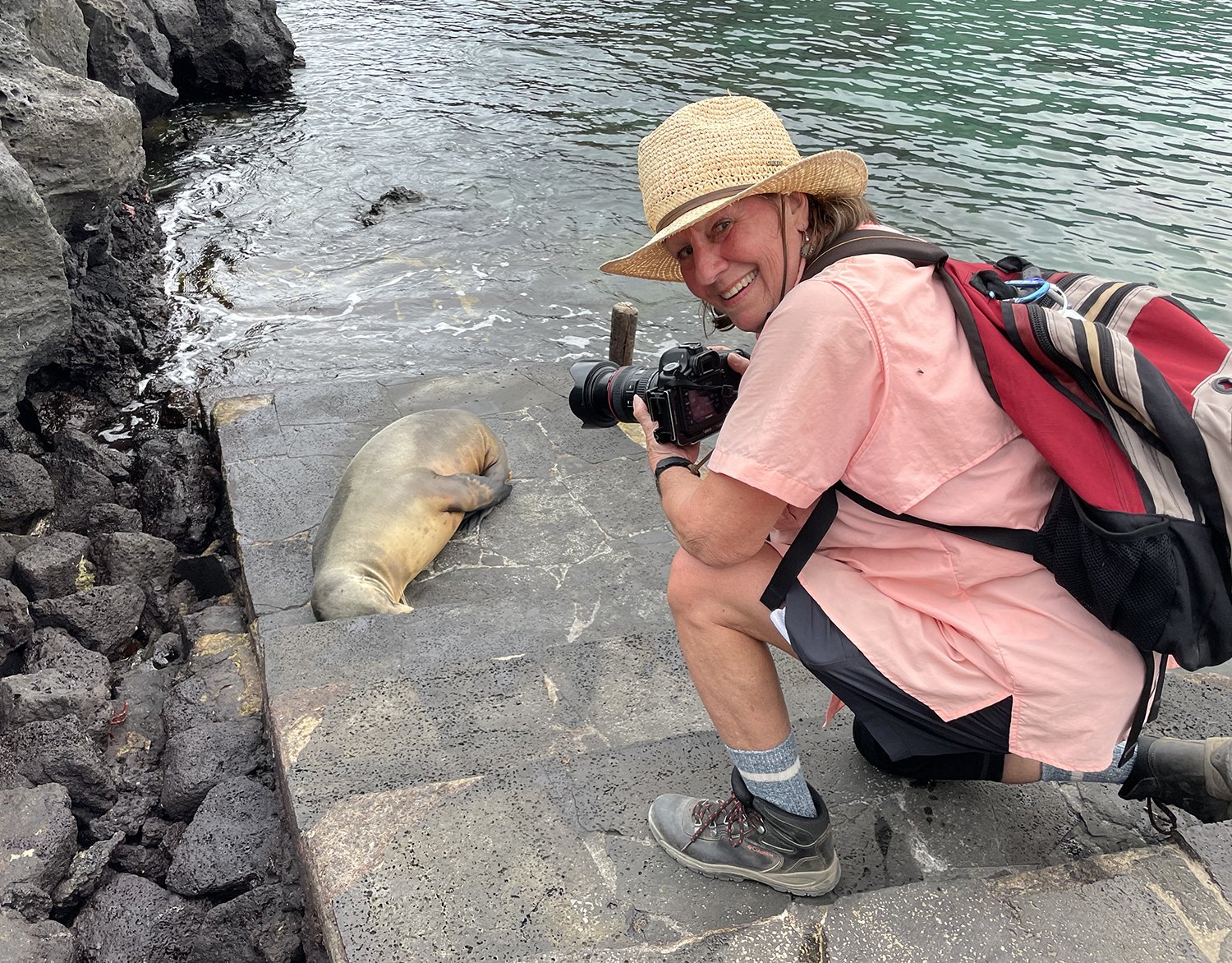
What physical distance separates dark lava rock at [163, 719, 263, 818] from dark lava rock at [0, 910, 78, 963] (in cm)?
63

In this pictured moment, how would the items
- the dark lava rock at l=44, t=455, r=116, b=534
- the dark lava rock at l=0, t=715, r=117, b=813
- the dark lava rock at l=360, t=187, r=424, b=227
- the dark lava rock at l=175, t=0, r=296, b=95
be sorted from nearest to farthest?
the dark lava rock at l=0, t=715, r=117, b=813 < the dark lava rock at l=44, t=455, r=116, b=534 < the dark lava rock at l=360, t=187, r=424, b=227 < the dark lava rock at l=175, t=0, r=296, b=95

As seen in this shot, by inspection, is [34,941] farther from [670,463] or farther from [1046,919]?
[1046,919]

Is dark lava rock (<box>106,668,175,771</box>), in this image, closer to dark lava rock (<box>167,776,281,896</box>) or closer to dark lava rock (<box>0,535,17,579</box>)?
dark lava rock (<box>167,776,281,896</box>)

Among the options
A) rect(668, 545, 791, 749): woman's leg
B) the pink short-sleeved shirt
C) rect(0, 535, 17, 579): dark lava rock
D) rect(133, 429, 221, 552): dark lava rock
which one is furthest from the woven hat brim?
rect(133, 429, 221, 552): dark lava rock

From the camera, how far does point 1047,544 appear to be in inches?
74.5

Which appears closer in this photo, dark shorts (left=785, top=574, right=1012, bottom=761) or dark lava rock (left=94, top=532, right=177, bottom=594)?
dark shorts (left=785, top=574, right=1012, bottom=761)

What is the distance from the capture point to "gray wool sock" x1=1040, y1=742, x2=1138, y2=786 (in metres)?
2.34

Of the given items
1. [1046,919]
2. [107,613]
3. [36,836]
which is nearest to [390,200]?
[107,613]

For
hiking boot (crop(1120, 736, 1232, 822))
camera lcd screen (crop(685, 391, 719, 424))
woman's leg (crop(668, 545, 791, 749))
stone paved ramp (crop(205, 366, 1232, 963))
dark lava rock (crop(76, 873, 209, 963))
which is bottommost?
dark lava rock (crop(76, 873, 209, 963))

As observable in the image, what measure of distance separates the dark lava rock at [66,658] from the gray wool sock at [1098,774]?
3.50 metres

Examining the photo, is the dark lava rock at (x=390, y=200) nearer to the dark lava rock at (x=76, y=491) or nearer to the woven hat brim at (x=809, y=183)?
the dark lava rock at (x=76, y=491)

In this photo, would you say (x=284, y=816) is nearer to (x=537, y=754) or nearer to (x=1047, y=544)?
(x=537, y=754)

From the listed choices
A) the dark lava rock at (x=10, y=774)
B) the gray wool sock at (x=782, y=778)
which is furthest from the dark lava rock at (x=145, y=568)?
the gray wool sock at (x=782, y=778)

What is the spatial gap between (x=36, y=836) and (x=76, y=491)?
9.59 feet
